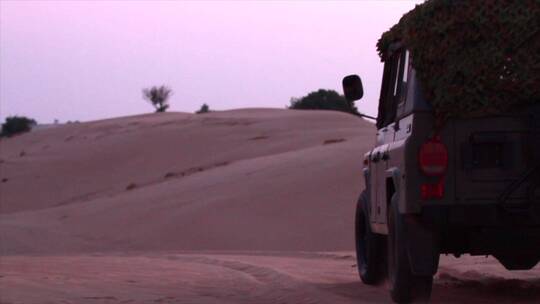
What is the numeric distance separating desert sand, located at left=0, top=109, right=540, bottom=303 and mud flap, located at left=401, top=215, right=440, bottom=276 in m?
1.52

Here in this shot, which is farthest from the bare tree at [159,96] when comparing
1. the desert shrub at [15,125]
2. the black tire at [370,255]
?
the black tire at [370,255]

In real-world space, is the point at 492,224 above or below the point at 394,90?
below

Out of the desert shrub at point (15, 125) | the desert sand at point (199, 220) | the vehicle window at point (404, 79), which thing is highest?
the desert shrub at point (15, 125)

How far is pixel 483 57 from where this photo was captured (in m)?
8.38

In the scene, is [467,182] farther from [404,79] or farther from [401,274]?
[404,79]

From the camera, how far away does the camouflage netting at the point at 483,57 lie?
8320 millimetres

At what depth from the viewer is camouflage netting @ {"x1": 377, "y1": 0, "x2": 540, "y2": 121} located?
832 cm

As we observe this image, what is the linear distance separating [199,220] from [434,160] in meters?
18.4

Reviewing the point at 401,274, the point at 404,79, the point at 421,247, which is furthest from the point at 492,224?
the point at 404,79

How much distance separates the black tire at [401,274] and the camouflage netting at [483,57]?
3.63 ft

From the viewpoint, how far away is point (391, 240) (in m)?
9.34

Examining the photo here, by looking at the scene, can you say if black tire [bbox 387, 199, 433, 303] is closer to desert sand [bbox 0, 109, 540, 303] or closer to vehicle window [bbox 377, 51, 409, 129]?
desert sand [bbox 0, 109, 540, 303]

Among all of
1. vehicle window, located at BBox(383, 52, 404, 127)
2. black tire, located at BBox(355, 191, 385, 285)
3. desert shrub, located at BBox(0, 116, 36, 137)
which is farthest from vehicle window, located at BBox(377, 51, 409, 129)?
desert shrub, located at BBox(0, 116, 36, 137)

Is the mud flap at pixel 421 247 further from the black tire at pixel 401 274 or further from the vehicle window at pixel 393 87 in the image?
the vehicle window at pixel 393 87
